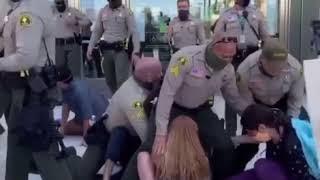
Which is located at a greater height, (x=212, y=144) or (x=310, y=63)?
(x=310, y=63)

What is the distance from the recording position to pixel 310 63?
6.11 ft

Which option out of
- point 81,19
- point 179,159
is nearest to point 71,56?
point 81,19

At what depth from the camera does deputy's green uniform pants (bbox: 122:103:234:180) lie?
10.6ft

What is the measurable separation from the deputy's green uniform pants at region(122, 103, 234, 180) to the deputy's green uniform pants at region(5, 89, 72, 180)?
0.35 meters

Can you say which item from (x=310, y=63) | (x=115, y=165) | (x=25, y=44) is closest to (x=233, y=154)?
(x=115, y=165)

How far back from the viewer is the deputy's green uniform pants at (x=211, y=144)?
323 cm

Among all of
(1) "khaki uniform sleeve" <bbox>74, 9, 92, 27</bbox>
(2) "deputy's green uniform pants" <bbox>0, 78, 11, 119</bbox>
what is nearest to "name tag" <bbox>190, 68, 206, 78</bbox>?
(2) "deputy's green uniform pants" <bbox>0, 78, 11, 119</bbox>

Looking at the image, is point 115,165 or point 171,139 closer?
point 171,139

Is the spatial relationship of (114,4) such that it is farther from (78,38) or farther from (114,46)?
(78,38)

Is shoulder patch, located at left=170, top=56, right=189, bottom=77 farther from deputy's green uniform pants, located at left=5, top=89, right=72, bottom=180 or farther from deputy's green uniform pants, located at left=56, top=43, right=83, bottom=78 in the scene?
deputy's green uniform pants, located at left=56, top=43, right=83, bottom=78

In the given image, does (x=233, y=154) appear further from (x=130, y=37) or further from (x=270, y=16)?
(x=270, y=16)

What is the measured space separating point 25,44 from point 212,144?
1.10 metres

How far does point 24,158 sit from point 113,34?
12.1ft

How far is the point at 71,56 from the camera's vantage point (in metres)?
9.02
